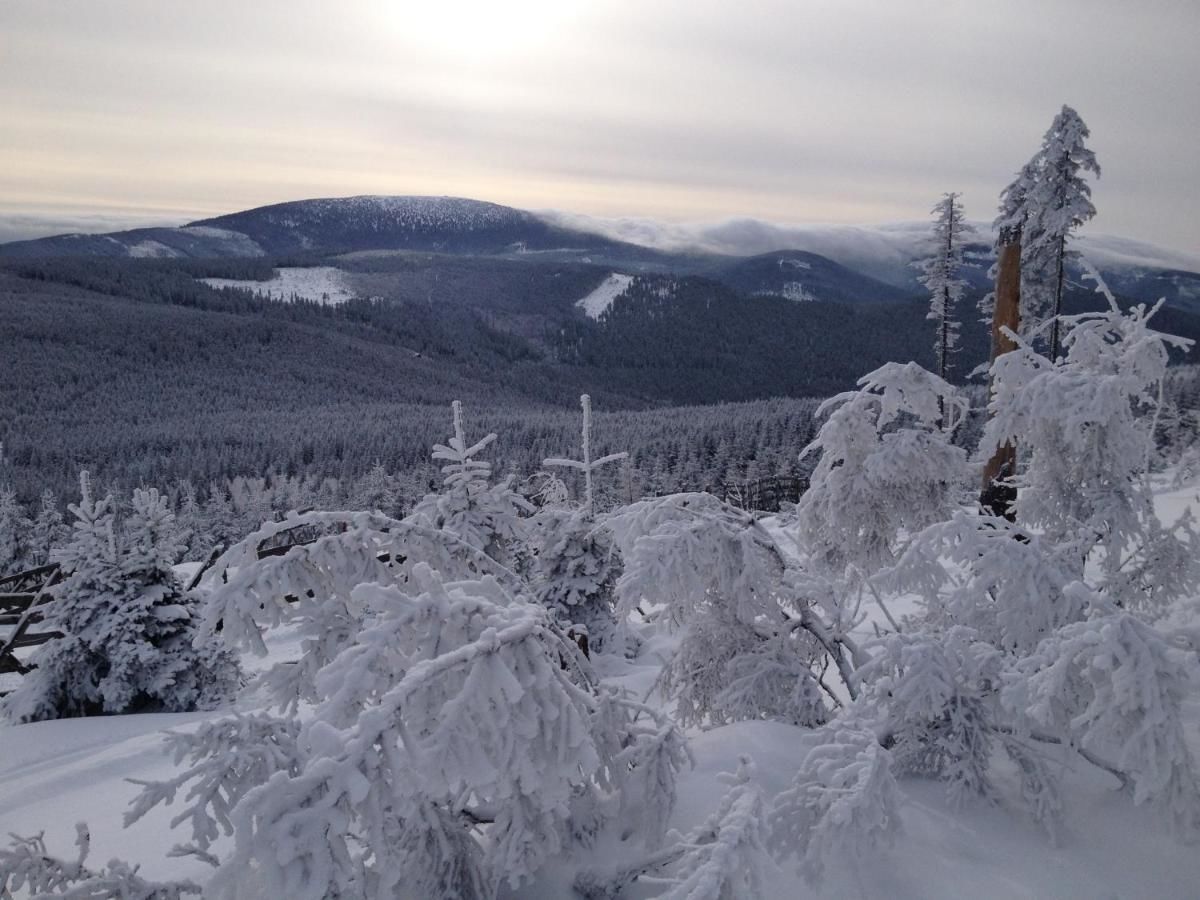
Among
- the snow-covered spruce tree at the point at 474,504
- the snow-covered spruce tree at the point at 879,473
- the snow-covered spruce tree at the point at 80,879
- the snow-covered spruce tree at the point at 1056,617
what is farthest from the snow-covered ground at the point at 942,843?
the snow-covered spruce tree at the point at 474,504

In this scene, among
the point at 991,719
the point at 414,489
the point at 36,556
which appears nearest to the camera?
the point at 991,719

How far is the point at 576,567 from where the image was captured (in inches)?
458

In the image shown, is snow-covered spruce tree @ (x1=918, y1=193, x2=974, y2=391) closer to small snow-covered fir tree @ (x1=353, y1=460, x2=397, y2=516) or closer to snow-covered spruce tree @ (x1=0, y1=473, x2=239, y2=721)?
snow-covered spruce tree @ (x1=0, y1=473, x2=239, y2=721)

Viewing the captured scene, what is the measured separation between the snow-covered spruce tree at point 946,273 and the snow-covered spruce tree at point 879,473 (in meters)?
22.1

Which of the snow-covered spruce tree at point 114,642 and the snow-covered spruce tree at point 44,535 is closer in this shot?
the snow-covered spruce tree at point 114,642

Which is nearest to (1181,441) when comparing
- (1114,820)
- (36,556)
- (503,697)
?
(1114,820)

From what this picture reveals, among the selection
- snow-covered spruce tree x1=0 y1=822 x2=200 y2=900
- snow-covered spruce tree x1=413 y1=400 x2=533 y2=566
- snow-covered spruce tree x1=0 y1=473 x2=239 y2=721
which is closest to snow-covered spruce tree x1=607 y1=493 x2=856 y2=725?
snow-covered spruce tree x1=0 y1=822 x2=200 y2=900

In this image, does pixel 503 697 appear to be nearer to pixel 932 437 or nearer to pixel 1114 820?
pixel 1114 820

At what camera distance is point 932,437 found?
18.5 ft

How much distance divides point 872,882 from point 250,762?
2.71 meters

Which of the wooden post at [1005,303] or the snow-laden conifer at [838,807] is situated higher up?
the wooden post at [1005,303]

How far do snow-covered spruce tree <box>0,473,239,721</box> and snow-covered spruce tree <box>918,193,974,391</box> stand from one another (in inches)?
969

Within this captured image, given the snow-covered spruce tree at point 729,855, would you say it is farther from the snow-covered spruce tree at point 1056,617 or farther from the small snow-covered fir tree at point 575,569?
the small snow-covered fir tree at point 575,569

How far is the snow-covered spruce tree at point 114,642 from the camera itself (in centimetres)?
901
